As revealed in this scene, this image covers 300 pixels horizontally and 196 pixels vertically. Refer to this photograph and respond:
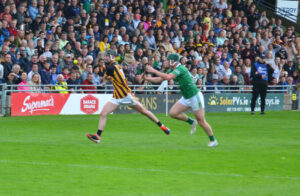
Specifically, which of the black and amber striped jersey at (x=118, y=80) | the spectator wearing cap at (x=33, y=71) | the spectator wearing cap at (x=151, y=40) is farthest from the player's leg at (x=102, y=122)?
the spectator wearing cap at (x=151, y=40)

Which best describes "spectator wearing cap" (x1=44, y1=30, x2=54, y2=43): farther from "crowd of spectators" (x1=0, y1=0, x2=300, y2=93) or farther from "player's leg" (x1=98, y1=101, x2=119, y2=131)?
"player's leg" (x1=98, y1=101, x2=119, y2=131)

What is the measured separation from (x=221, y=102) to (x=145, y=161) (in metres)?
18.3

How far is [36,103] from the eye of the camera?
968 inches

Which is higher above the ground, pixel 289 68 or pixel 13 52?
pixel 13 52

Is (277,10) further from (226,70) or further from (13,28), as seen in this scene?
(13,28)

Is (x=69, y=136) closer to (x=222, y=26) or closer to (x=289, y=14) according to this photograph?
(x=222, y=26)

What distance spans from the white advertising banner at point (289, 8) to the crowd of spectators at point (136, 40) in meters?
2.83

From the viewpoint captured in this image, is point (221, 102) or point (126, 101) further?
point (221, 102)

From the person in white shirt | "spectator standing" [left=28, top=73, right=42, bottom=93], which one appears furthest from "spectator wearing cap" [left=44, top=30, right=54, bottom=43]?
the person in white shirt

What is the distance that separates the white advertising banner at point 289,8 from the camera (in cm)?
4105

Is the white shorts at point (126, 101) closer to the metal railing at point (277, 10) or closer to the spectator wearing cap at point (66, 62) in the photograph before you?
the spectator wearing cap at point (66, 62)

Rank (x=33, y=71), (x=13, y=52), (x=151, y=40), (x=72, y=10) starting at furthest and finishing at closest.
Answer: (x=151, y=40) → (x=72, y=10) → (x=33, y=71) → (x=13, y=52)

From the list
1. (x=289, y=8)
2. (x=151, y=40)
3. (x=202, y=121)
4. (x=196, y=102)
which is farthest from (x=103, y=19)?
(x=289, y=8)

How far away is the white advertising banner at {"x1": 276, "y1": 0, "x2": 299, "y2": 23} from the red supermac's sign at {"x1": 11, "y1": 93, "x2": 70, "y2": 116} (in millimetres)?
19926
